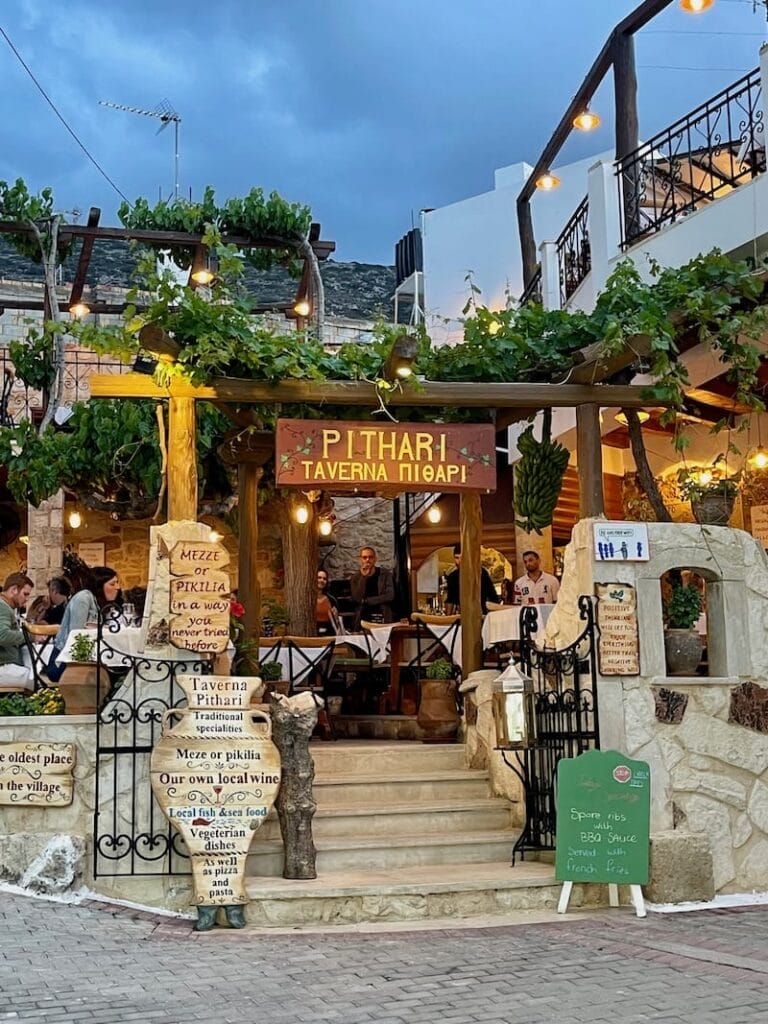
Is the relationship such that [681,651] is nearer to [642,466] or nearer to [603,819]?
[603,819]

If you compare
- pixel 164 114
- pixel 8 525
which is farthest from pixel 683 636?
pixel 164 114

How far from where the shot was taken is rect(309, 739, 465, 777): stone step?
8.58m

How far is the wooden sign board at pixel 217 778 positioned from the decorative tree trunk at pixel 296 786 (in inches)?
9.7

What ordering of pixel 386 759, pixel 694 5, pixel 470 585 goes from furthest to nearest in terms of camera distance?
pixel 470 585
pixel 694 5
pixel 386 759

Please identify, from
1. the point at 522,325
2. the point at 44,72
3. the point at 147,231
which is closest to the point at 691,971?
the point at 522,325

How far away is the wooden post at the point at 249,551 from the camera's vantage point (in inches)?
409

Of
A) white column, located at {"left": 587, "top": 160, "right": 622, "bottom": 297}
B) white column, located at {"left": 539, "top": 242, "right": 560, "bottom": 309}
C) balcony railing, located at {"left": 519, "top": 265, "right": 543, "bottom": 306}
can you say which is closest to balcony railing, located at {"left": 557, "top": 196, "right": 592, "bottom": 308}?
white column, located at {"left": 539, "top": 242, "right": 560, "bottom": 309}

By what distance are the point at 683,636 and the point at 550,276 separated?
7483 millimetres

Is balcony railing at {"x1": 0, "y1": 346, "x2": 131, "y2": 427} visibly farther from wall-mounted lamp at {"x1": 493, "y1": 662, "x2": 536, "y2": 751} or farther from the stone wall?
the stone wall

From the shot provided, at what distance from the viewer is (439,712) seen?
961 centimetres

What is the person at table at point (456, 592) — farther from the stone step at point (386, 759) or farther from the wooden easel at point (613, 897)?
the wooden easel at point (613, 897)

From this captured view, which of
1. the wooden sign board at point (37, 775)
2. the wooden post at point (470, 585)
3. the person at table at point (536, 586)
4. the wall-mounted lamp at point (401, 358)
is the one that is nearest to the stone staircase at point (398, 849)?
the wooden post at point (470, 585)

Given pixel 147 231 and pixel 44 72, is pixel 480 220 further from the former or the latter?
pixel 44 72

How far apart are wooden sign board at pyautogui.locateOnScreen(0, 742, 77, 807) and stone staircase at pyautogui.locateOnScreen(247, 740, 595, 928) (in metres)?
1.24
